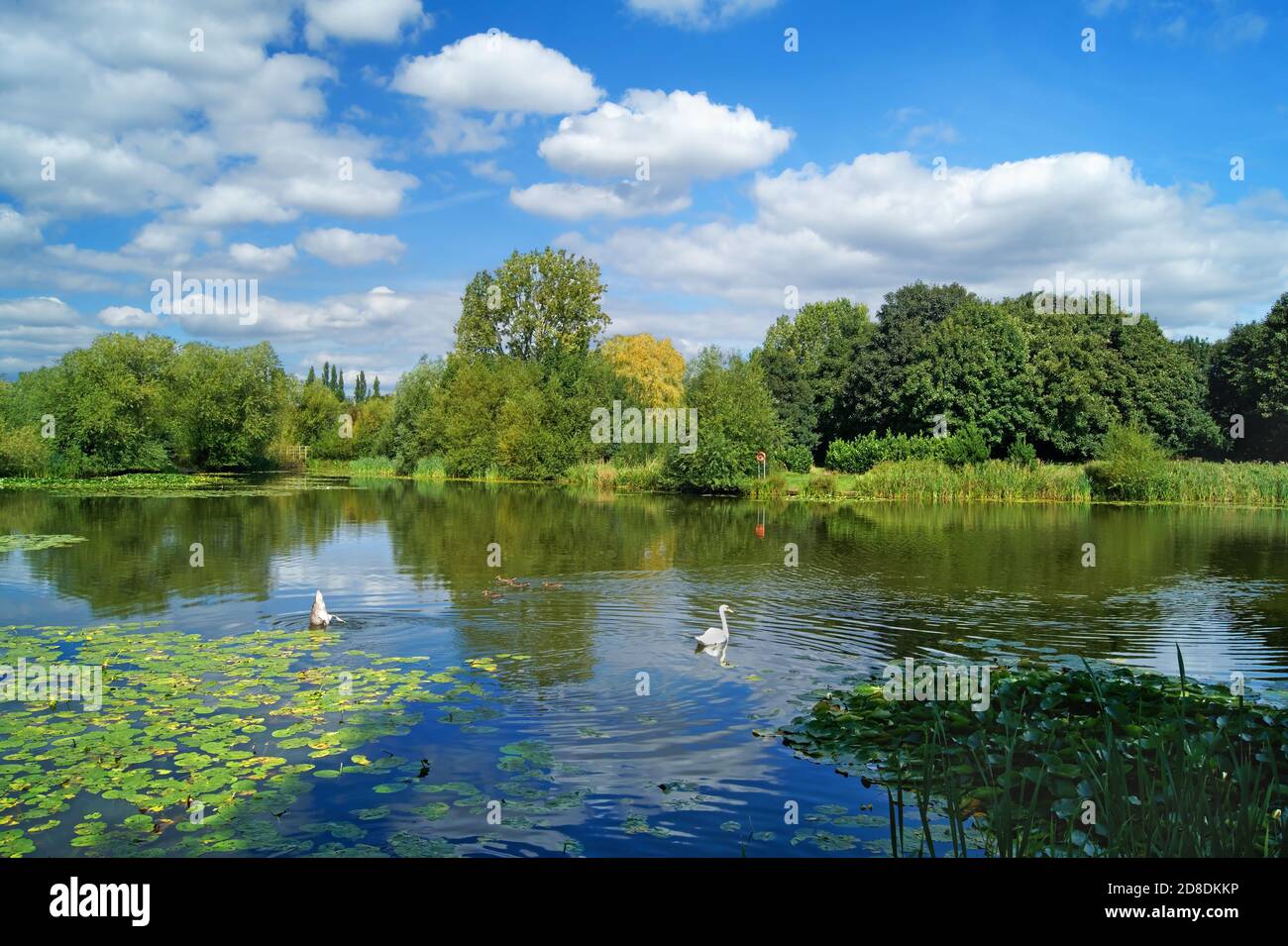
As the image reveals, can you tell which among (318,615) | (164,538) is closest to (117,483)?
(164,538)

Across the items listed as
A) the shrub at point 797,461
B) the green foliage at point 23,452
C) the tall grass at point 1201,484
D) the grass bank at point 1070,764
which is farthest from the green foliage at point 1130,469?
the green foliage at point 23,452

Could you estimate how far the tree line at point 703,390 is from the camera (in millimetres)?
51625

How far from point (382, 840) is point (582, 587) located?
11676mm

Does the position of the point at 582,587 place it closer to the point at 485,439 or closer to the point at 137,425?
the point at 485,439

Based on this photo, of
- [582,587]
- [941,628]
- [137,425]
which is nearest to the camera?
[941,628]

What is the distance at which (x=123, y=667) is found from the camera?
11.1 m

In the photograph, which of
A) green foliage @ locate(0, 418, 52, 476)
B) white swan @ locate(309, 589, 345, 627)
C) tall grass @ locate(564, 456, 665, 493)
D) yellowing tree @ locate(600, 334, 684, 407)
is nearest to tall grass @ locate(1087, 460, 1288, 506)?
tall grass @ locate(564, 456, 665, 493)

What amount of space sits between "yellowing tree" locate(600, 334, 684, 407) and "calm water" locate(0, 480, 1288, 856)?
35.4m

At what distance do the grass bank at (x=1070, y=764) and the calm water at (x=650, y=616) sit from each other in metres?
0.60

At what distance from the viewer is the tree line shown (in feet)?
169

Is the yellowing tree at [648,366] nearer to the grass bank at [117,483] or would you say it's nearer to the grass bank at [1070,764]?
the grass bank at [117,483]

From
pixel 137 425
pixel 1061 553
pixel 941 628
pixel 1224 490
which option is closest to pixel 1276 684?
pixel 941 628

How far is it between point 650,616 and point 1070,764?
8.87m

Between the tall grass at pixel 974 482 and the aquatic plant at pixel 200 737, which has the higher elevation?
Answer: the tall grass at pixel 974 482
